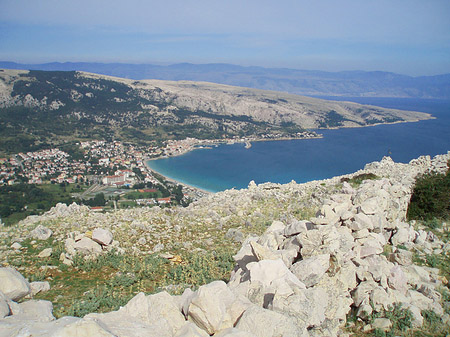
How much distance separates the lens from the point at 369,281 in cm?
705

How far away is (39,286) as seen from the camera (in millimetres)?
7617

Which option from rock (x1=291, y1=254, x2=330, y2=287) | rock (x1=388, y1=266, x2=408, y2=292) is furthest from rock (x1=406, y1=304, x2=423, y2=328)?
rock (x1=291, y1=254, x2=330, y2=287)

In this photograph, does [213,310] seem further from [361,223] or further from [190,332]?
[361,223]

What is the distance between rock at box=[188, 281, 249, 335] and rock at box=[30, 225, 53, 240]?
8.23 meters

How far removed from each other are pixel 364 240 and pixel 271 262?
4.01 m

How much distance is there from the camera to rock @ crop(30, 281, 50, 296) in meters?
7.47

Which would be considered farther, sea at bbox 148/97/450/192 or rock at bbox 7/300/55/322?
sea at bbox 148/97/450/192

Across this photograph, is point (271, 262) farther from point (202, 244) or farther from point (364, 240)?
point (202, 244)

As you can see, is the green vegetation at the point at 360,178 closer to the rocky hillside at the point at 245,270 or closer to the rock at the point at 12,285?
the rocky hillside at the point at 245,270

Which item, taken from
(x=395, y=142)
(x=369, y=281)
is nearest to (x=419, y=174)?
(x=369, y=281)

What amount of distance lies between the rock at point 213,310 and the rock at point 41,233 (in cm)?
823

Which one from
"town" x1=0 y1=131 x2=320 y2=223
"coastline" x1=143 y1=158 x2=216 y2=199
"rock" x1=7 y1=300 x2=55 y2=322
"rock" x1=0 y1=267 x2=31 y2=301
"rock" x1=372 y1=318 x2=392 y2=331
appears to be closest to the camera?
"rock" x1=7 y1=300 x2=55 y2=322

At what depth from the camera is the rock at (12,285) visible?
5.85 meters

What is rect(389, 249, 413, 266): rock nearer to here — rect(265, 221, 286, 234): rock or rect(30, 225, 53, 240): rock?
rect(265, 221, 286, 234): rock
